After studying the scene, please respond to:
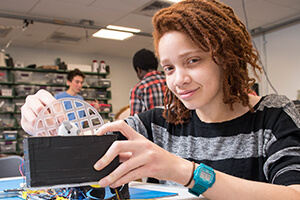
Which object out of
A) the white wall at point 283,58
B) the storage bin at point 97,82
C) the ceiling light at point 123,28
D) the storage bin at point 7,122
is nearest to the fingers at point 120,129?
the ceiling light at point 123,28

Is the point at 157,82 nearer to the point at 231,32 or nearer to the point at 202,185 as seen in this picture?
the point at 231,32

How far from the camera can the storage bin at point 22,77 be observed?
222 inches

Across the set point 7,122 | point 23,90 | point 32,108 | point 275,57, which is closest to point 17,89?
point 23,90

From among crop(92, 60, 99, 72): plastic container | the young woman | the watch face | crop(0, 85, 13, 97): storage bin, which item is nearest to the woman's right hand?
the young woman

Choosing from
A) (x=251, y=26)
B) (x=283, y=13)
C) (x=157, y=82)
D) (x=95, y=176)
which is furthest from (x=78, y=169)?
(x=251, y=26)

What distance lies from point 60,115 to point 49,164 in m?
0.17

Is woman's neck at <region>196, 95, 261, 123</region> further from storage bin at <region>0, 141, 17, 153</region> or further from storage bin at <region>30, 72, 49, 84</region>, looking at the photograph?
storage bin at <region>30, 72, 49, 84</region>

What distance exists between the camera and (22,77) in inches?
223

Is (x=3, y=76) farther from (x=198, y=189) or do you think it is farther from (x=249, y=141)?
(x=198, y=189)

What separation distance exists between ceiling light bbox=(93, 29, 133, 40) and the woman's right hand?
4.68 m

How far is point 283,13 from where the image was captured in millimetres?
4953

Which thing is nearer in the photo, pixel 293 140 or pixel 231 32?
pixel 293 140

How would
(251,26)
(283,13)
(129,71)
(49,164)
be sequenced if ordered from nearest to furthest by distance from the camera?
1. (49,164)
2. (283,13)
3. (251,26)
4. (129,71)

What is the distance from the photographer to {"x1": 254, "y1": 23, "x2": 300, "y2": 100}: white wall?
5402mm
